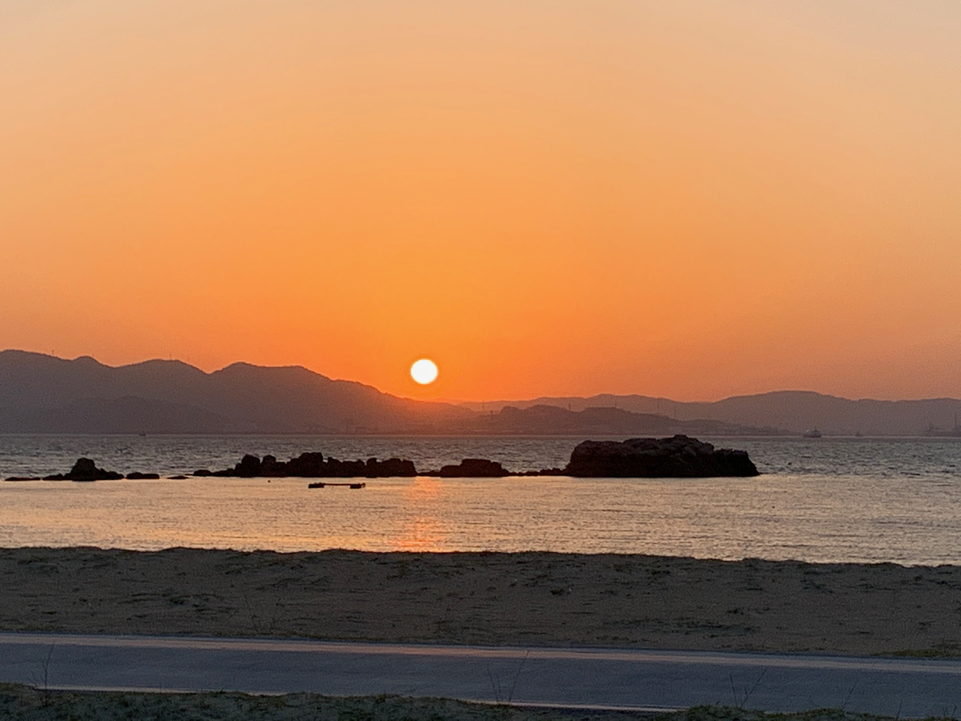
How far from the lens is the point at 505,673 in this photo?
11.6m

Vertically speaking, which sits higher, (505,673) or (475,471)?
(505,673)

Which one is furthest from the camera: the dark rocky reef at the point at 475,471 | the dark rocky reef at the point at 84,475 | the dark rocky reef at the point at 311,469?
the dark rocky reef at the point at 475,471

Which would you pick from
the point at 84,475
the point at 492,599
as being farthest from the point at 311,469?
the point at 492,599

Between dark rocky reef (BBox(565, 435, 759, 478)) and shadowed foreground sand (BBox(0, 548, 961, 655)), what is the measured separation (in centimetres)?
8778

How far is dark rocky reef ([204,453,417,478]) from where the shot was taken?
106 m

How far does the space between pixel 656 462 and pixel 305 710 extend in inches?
4093

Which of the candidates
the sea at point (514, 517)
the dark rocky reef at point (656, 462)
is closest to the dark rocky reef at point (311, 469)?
the sea at point (514, 517)

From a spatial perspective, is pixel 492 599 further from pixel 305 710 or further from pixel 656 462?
pixel 656 462

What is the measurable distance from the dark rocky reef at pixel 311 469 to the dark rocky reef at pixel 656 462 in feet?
56.1

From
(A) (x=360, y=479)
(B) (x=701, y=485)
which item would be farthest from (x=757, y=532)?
(A) (x=360, y=479)

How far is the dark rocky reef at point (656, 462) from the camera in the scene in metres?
111

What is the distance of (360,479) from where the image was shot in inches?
4141

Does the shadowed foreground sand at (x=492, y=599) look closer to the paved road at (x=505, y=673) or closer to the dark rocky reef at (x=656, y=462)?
the paved road at (x=505, y=673)

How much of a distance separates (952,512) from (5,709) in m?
51.7
